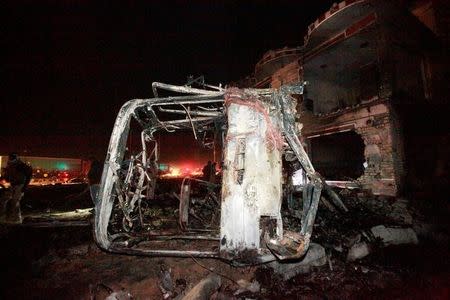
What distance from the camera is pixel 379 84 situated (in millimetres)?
9664

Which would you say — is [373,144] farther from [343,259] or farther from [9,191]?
[9,191]

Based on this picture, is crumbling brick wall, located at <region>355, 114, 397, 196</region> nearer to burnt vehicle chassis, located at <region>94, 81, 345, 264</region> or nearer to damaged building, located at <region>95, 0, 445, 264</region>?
damaged building, located at <region>95, 0, 445, 264</region>

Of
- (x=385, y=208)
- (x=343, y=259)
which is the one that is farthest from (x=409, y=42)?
(x=343, y=259)

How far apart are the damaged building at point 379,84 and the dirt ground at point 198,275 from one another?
464cm

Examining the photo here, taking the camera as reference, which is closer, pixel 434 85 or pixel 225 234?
pixel 225 234

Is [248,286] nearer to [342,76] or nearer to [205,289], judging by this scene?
[205,289]

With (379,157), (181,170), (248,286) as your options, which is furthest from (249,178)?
(181,170)

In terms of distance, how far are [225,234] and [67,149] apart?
2740cm

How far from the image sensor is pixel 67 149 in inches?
1015

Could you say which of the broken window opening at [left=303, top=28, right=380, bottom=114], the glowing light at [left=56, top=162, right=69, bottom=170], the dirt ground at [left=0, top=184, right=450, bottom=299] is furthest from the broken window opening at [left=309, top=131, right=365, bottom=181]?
the glowing light at [left=56, top=162, right=69, bottom=170]

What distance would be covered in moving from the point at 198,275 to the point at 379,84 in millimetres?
9561

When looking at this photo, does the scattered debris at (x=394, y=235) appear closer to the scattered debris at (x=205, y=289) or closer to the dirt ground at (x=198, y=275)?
the dirt ground at (x=198, y=275)

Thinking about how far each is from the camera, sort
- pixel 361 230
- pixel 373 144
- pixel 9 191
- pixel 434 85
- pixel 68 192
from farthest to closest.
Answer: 1. pixel 68 192
2. pixel 434 85
3. pixel 373 144
4. pixel 9 191
5. pixel 361 230

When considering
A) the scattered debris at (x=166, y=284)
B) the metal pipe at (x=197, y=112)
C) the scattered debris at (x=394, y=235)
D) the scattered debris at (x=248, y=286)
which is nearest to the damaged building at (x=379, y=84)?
the scattered debris at (x=394, y=235)
